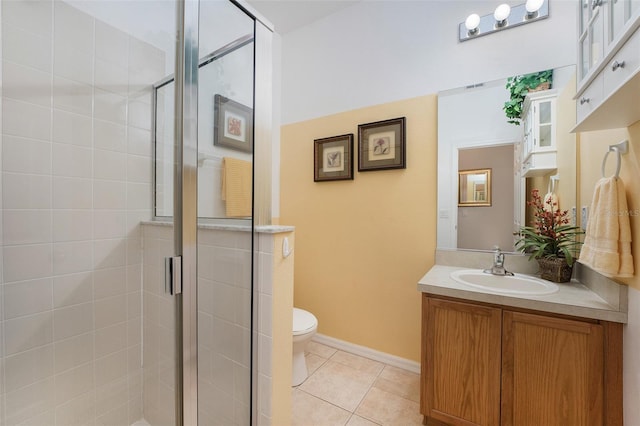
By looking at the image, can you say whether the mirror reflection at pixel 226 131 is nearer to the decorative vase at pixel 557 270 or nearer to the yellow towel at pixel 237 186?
the yellow towel at pixel 237 186

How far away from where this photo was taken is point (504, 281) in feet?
5.04

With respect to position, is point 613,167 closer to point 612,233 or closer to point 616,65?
point 612,233

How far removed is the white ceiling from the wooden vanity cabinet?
7.71 ft

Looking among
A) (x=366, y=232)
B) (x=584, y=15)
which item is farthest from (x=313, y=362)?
(x=584, y=15)

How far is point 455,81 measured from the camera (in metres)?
1.82

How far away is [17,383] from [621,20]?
2.56 metres

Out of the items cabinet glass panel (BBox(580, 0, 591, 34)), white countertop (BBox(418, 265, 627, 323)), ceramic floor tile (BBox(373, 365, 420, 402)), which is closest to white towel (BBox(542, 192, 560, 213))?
white countertop (BBox(418, 265, 627, 323))

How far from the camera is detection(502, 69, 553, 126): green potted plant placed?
1564 mm

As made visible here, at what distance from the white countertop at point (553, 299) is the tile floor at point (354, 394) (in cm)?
77

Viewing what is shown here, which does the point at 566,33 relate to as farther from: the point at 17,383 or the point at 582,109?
the point at 17,383

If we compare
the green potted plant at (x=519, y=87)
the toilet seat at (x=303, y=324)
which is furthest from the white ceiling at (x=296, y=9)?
the toilet seat at (x=303, y=324)

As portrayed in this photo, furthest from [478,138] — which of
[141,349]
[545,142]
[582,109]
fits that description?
[141,349]

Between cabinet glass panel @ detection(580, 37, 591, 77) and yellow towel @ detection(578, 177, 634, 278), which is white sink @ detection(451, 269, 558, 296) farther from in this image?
cabinet glass panel @ detection(580, 37, 591, 77)

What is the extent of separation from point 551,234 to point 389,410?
1.34 m
